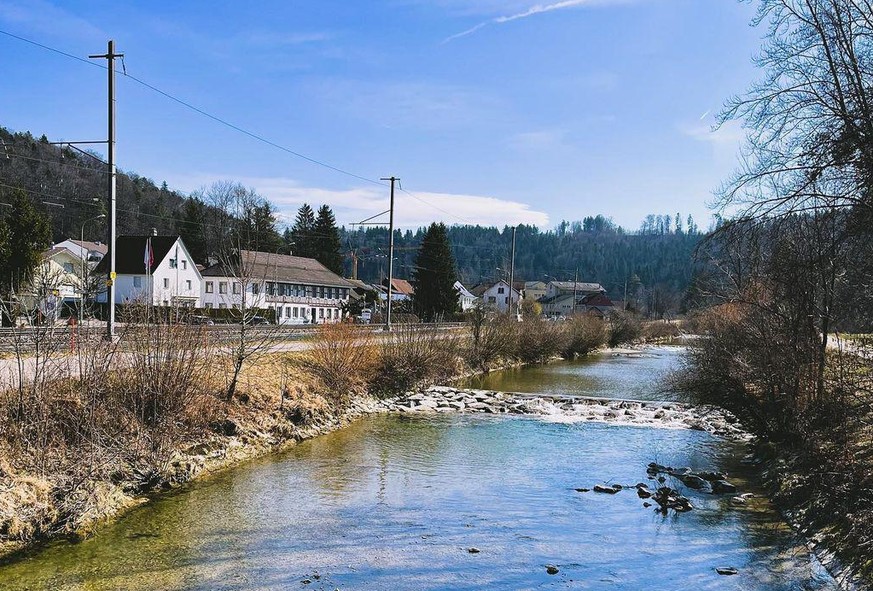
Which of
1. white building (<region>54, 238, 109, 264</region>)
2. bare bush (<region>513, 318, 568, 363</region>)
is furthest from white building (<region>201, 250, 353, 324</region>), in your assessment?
bare bush (<region>513, 318, 568, 363</region>)

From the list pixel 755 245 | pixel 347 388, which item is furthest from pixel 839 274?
pixel 347 388

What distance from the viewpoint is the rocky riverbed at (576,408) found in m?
22.3

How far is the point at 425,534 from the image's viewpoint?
10664 mm

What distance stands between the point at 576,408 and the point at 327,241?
217 ft

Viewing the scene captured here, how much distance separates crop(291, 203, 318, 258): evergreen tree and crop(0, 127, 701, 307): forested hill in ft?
18.4

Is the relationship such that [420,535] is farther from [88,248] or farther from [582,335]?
[88,248]

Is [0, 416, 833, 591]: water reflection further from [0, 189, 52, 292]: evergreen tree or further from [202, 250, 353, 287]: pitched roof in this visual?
[202, 250, 353, 287]: pitched roof

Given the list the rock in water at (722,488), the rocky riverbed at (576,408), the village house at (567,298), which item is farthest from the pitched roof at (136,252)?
the village house at (567,298)

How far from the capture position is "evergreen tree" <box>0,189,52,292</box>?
126ft

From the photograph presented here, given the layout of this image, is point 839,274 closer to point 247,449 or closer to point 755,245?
point 755,245

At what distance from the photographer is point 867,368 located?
11.5m

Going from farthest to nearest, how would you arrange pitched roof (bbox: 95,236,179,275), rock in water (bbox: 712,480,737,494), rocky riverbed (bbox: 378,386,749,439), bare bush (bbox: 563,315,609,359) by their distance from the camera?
pitched roof (bbox: 95,236,179,275) → bare bush (bbox: 563,315,609,359) → rocky riverbed (bbox: 378,386,749,439) → rock in water (bbox: 712,480,737,494)

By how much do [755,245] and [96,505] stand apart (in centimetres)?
1219

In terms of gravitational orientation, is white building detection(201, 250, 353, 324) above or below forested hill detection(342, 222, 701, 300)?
below
